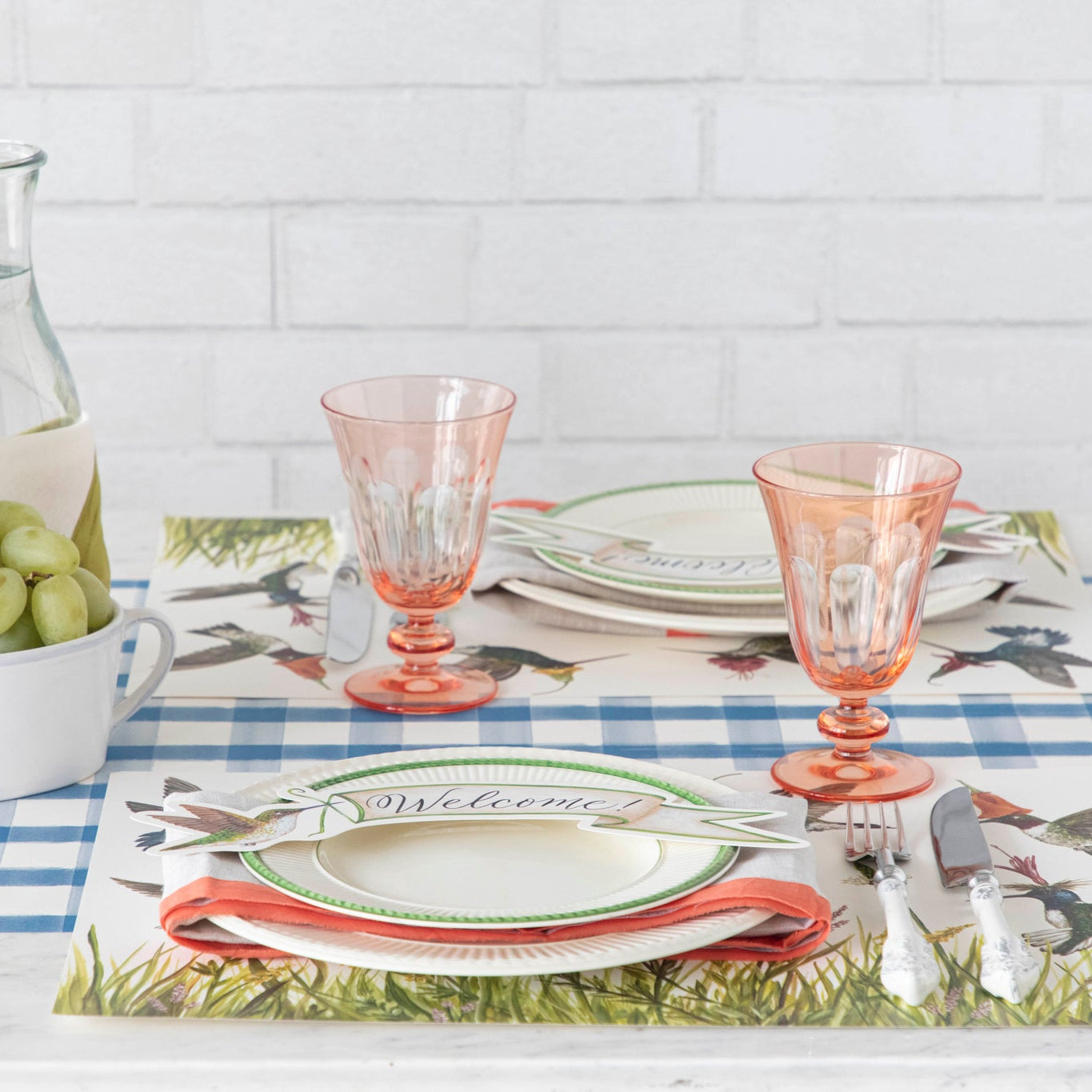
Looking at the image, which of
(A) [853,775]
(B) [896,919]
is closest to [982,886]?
(B) [896,919]

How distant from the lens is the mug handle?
32.4 inches

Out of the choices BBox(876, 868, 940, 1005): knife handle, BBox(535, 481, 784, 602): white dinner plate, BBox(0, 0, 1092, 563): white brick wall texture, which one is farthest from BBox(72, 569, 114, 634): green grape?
BBox(0, 0, 1092, 563): white brick wall texture

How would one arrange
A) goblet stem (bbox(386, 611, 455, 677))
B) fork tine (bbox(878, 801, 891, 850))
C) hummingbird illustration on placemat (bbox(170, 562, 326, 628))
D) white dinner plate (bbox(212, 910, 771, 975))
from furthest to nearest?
hummingbird illustration on placemat (bbox(170, 562, 326, 628)), goblet stem (bbox(386, 611, 455, 677)), fork tine (bbox(878, 801, 891, 850)), white dinner plate (bbox(212, 910, 771, 975))

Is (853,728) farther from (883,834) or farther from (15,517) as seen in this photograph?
(15,517)

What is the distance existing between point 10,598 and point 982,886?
0.48m

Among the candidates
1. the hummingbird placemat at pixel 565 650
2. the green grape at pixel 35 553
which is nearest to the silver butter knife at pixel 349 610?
the hummingbird placemat at pixel 565 650

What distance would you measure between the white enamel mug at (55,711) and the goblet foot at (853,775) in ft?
1.18

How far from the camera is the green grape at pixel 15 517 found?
78cm

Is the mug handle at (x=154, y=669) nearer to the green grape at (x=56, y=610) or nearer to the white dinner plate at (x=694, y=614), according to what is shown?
the green grape at (x=56, y=610)

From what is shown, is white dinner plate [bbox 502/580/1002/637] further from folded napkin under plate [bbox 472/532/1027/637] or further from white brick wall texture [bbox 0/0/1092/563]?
white brick wall texture [bbox 0/0/1092/563]

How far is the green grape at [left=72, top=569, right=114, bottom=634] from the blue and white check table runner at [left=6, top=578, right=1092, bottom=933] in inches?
3.1

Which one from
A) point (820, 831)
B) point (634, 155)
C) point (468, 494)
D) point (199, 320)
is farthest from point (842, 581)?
point (199, 320)

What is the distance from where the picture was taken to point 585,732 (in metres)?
0.85

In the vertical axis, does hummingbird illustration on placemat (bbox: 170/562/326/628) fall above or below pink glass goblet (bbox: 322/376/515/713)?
below
